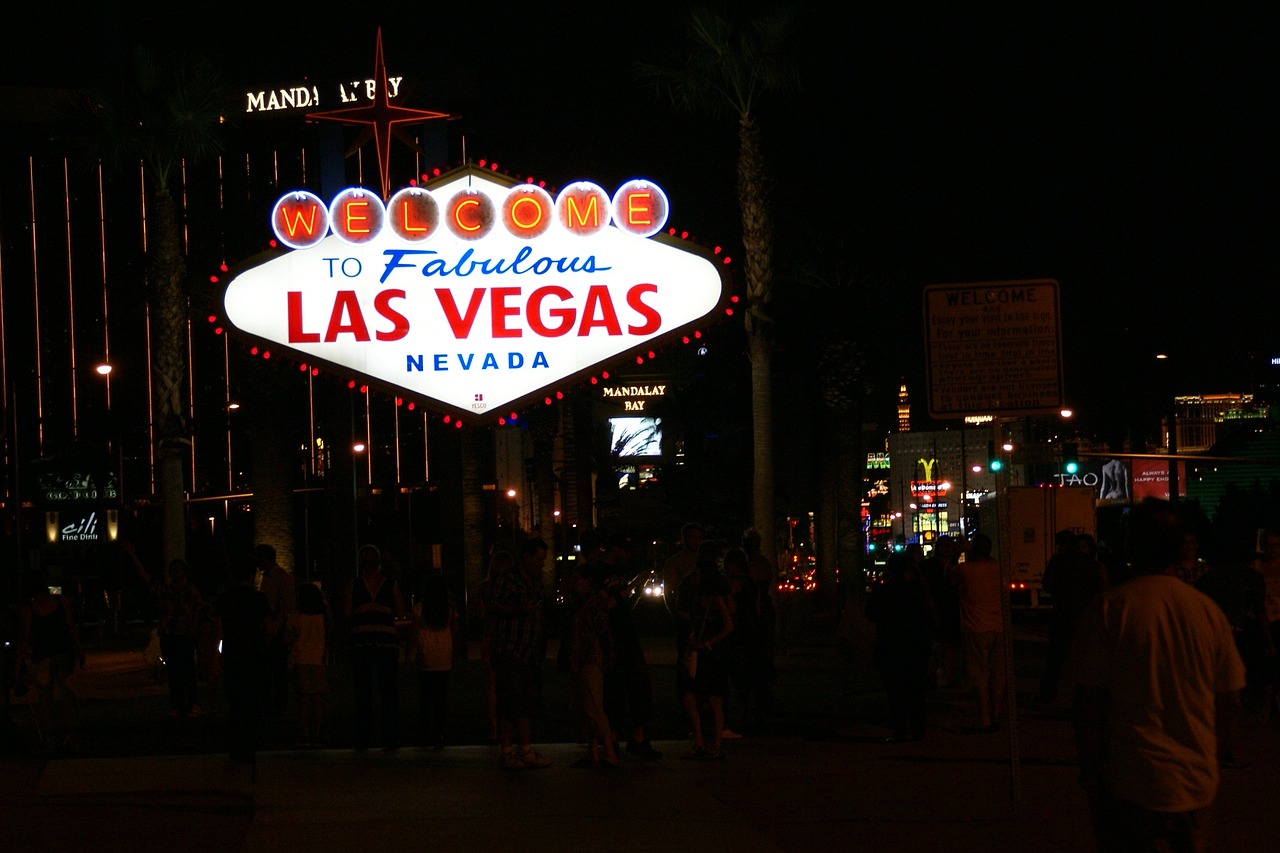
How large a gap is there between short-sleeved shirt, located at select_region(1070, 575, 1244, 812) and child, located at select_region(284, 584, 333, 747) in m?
9.03

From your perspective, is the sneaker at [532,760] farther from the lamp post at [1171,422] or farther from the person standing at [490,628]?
the lamp post at [1171,422]

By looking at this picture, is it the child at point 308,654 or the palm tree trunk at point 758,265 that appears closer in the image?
the child at point 308,654

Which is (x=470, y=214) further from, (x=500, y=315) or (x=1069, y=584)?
(x=1069, y=584)

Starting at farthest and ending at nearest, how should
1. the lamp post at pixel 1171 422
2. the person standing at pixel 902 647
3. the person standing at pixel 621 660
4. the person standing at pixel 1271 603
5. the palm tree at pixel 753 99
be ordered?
the lamp post at pixel 1171 422
the palm tree at pixel 753 99
the person standing at pixel 1271 603
the person standing at pixel 902 647
the person standing at pixel 621 660

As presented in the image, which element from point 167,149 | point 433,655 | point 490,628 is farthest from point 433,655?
point 167,149

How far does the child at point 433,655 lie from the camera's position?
40.1 ft

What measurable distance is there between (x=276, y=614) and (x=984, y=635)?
6391mm

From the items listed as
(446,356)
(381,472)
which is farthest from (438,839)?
(381,472)

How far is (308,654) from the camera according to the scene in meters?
12.4

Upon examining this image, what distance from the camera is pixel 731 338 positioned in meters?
A: 38.8

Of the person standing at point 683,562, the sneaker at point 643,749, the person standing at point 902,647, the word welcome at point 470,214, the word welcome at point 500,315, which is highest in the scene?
the word welcome at point 470,214

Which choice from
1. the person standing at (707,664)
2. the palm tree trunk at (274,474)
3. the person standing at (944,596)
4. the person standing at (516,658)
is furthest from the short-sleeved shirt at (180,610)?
the palm tree trunk at (274,474)

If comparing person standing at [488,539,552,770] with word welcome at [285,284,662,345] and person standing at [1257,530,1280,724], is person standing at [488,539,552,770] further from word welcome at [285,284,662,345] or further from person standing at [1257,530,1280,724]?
person standing at [1257,530,1280,724]

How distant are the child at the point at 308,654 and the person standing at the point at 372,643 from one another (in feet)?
1.42
